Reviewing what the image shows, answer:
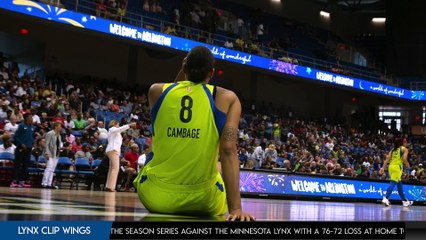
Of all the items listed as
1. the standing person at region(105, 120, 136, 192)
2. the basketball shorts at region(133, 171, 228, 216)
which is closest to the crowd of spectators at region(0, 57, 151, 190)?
the standing person at region(105, 120, 136, 192)

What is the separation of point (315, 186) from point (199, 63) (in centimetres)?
1657

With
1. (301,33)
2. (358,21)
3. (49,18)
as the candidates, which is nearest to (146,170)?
(49,18)

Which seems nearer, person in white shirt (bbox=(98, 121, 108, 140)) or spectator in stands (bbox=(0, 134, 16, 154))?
spectator in stands (bbox=(0, 134, 16, 154))

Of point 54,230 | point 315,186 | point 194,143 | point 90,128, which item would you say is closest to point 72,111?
point 90,128

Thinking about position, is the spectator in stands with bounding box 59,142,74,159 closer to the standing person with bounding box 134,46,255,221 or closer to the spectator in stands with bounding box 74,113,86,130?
the spectator in stands with bounding box 74,113,86,130

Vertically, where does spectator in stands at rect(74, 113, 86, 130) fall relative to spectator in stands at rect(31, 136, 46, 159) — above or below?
above

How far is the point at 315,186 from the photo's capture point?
20.0 m

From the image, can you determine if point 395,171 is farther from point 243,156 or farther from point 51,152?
point 51,152

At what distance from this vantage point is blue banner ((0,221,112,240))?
259 centimetres

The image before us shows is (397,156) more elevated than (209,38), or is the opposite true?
(209,38)

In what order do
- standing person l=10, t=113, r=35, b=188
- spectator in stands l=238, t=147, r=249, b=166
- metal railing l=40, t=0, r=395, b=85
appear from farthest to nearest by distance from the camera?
1. metal railing l=40, t=0, r=395, b=85
2. spectator in stands l=238, t=147, r=249, b=166
3. standing person l=10, t=113, r=35, b=188

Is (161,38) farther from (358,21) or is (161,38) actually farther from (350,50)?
(358,21)

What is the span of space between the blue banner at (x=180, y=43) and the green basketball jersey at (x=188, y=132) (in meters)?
17.7

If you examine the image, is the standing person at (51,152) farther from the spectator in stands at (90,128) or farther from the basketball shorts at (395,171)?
the basketball shorts at (395,171)
